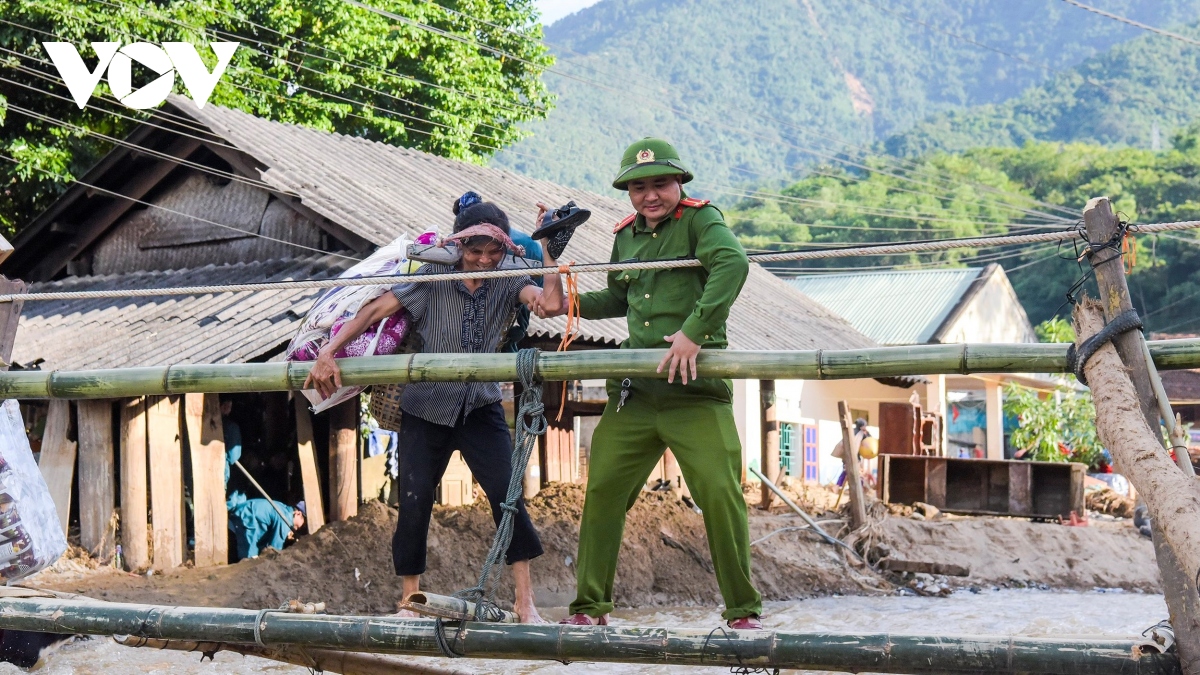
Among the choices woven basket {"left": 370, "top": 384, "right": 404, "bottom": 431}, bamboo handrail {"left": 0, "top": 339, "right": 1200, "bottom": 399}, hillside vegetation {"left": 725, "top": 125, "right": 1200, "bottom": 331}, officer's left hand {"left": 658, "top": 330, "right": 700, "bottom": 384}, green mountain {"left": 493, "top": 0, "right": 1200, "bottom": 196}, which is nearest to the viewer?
bamboo handrail {"left": 0, "top": 339, "right": 1200, "bottom": 399}

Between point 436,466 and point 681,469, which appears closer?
point 681,469

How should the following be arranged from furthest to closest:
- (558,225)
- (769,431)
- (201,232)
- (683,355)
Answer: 1. (769,431)
2. (201,232)
3. (558,225)
4. (683,355)

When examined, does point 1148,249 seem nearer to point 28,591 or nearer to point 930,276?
point 930,276

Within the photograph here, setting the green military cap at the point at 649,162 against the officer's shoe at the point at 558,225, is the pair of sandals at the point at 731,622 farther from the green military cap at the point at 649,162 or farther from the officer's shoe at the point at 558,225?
the green military cap at the point at 649,162

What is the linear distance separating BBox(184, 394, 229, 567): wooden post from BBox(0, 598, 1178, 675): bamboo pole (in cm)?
538

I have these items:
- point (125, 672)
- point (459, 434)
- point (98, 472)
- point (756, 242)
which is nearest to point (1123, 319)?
point (459, 434)

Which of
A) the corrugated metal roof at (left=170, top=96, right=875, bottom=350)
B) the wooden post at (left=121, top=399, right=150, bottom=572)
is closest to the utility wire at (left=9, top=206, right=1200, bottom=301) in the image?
the wooden post at (left=121, top=399, right=150, bottom=572)

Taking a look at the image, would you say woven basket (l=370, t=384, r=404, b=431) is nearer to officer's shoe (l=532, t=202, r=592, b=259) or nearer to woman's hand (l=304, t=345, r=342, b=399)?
woman's hand (l=304, t=345, r=342, b=399)

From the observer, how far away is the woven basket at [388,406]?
4922 millimetres

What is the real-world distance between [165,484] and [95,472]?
56 centimetres

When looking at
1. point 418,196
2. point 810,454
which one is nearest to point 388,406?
point 418,196

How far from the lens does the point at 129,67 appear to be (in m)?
15.0

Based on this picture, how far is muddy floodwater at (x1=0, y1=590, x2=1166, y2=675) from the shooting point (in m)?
6.24

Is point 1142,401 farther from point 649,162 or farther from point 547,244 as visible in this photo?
point 547,244
